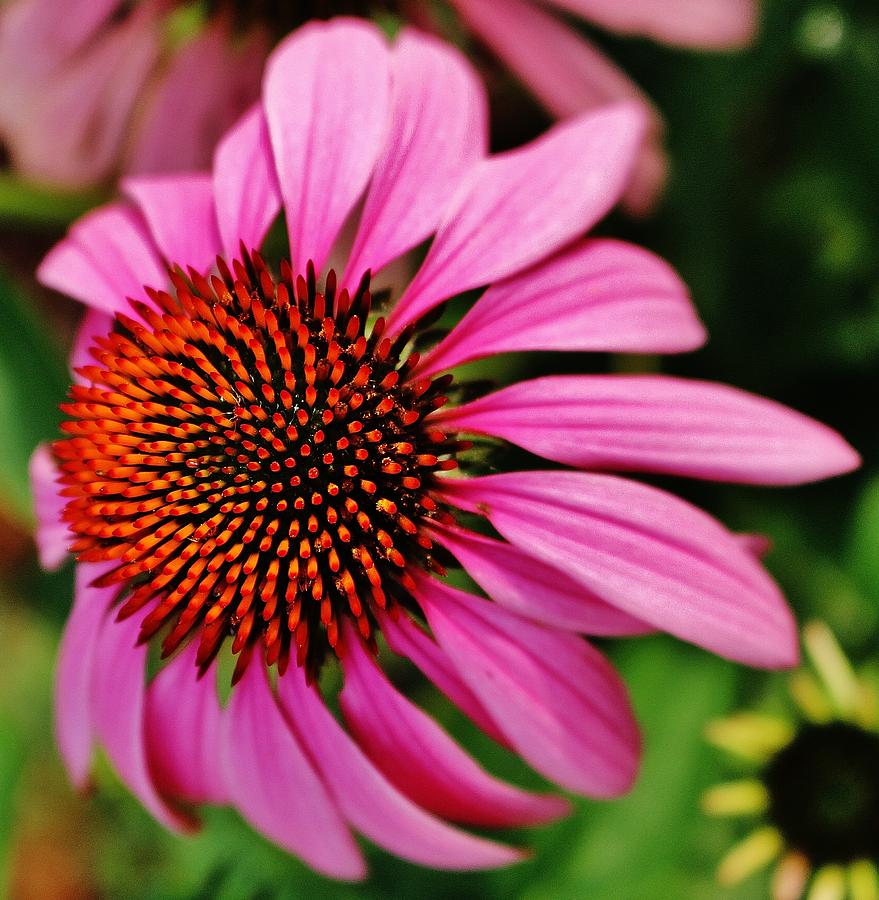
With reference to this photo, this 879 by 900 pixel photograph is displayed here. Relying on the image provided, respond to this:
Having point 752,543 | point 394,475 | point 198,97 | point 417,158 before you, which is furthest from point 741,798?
point 198,97

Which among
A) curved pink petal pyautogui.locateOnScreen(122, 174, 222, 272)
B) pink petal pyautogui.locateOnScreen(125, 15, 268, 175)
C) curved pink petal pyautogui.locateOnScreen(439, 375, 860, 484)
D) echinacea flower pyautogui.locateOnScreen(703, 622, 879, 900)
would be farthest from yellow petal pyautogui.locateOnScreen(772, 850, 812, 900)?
pink petal pyautogui.locateOnScreen(125, 15, 268, 175)

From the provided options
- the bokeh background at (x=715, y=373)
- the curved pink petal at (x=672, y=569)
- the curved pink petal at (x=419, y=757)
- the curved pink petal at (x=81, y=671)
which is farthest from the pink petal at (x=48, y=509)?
the curved pink petal at (x=672, y=569)

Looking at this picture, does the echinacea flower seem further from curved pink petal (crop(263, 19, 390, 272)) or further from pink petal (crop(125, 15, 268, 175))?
pink petal (crop(125, 15, 268, 175))

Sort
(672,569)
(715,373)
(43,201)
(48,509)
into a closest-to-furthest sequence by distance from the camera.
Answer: (672,569)
(48,509)
(43,201)
(715,373)

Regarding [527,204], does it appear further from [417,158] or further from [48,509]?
[48,509]

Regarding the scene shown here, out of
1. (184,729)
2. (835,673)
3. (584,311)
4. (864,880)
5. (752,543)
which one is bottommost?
(864,880)

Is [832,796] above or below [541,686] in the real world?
below
